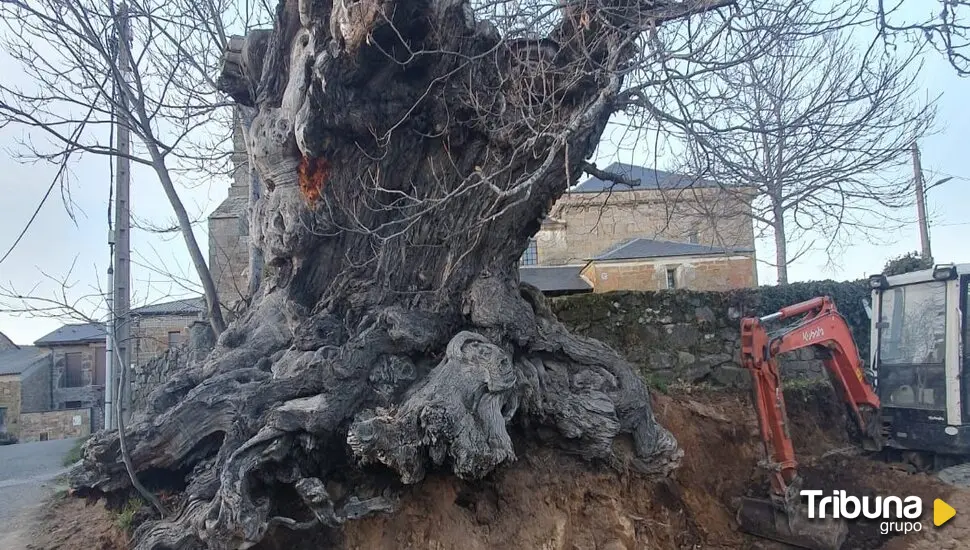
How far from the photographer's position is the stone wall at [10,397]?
26188 millimetres

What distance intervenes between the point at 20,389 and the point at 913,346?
108ft

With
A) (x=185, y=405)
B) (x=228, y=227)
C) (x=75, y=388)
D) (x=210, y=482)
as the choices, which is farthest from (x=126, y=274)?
(x=75, y=388)

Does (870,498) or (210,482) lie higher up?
(210,482)

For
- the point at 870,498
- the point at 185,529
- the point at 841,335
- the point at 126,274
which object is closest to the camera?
the point at 185,529

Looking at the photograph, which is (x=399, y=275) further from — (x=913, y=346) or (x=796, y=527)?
(x=913, y=346)

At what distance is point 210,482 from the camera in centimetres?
355

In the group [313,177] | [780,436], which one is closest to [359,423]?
[313,177]

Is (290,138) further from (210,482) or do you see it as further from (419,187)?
(210,482)

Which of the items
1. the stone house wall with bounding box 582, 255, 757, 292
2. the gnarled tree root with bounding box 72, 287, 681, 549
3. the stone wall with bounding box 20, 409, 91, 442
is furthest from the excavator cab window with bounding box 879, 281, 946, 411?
the stone wall with bounding box 20, 409, 91, 442

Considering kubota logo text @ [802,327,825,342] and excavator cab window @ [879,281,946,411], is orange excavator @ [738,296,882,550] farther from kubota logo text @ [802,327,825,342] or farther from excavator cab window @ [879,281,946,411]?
excavator cab window @ [879,281,946,411]

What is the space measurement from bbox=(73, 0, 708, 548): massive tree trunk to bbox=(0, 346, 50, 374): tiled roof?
29.2 m

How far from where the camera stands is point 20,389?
1053 inches

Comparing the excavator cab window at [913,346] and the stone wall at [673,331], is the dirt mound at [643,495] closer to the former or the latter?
the excavator cab window at [913,346]

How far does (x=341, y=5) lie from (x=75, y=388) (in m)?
32.3
